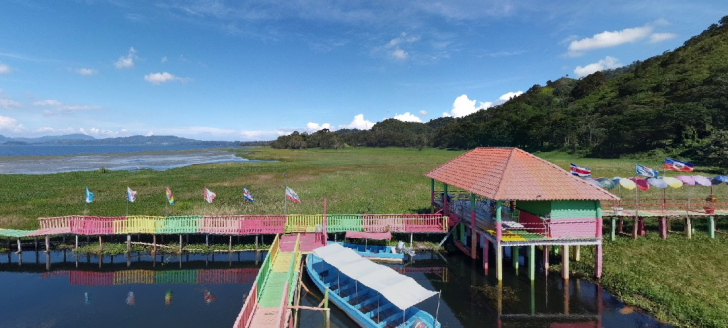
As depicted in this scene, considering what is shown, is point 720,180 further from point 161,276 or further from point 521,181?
point 161,276

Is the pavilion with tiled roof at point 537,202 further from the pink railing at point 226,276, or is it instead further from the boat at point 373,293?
the pink railing at point 226,276

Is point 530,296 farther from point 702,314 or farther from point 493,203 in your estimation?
point 493,203

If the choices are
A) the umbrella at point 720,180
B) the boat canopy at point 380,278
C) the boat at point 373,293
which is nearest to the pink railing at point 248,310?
the boat at point 373,293

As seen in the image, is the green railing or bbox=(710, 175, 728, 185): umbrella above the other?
bbox=(710, 175, 728, 185): umbrella

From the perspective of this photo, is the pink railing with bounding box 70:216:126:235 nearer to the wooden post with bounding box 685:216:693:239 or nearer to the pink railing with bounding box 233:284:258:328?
the pink railing with bounding box 233:284:258:328

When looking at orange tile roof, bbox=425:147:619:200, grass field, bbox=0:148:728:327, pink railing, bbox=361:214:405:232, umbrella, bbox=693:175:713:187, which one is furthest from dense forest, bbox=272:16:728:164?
pink railing, bbox=361:214:405:232
